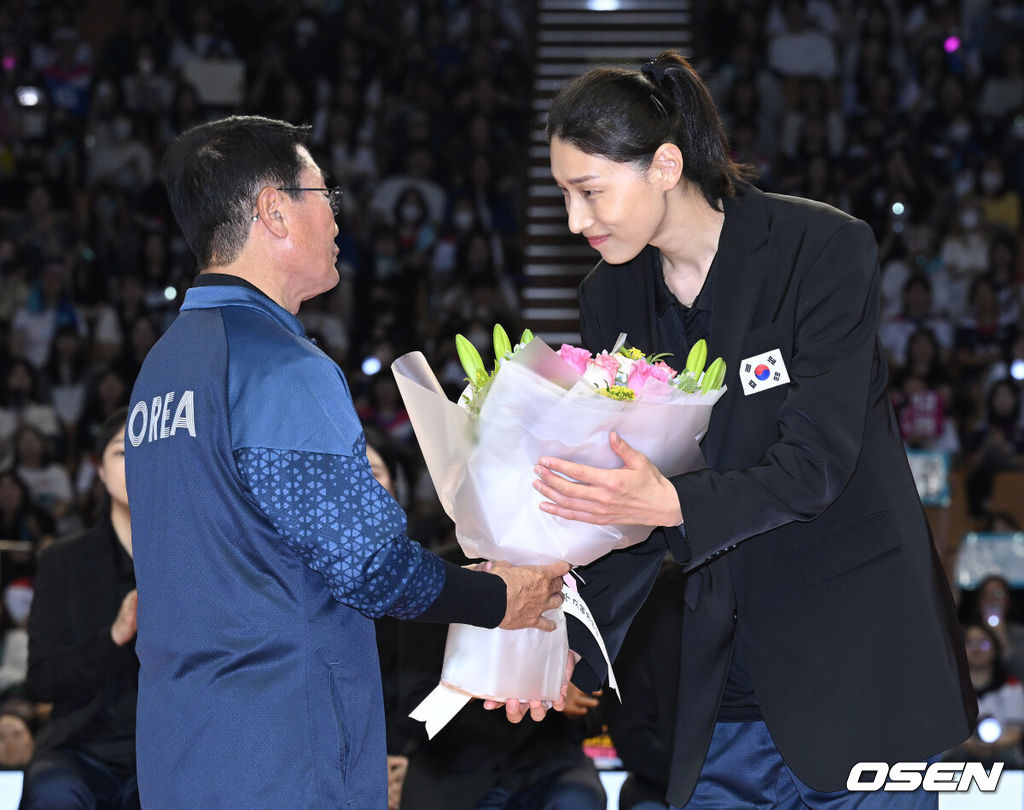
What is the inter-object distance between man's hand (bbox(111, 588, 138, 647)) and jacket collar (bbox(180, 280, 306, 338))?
1779 millimetres

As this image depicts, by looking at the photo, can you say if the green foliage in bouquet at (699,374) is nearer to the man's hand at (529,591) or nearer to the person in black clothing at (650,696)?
the man's hand at (529,591)

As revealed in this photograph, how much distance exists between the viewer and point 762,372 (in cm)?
228

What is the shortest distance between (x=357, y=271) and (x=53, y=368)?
2.22 metres

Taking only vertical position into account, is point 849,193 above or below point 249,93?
below

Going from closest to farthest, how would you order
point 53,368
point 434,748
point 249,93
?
point 434,748 < point 53,368 < point 249,93

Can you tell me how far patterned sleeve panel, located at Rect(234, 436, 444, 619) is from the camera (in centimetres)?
206

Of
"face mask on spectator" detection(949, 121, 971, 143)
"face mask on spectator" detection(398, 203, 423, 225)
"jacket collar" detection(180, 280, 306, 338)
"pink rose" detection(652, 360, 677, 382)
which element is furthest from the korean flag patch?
"face mask on spectator" detection(949, 121, 971, 143)

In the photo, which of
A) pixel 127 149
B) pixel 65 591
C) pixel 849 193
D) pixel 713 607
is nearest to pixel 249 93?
pixel 127 149

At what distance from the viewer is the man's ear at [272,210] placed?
2.27 m

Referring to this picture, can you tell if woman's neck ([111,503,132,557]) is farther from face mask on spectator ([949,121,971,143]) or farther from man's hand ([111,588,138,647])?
face mask on spectator ([949,121,971,143])

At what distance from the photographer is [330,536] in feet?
6.77

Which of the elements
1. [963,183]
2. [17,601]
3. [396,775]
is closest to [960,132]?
[963,183]

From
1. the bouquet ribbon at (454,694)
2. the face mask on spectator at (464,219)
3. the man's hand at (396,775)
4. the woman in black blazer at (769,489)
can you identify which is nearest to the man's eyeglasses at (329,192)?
the woman in black blazer at (769,489)

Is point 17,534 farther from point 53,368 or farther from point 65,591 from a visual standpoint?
point 65,591
